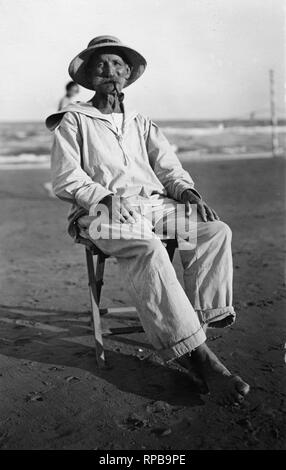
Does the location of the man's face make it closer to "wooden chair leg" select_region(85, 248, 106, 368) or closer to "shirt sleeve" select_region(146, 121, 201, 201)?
"shirt sleeve" select_region(146, 121, 201, 201)

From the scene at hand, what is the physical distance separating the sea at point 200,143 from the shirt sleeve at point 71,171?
47.4 feet

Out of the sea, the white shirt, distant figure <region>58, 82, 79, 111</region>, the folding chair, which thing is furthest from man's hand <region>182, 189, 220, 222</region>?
the sea

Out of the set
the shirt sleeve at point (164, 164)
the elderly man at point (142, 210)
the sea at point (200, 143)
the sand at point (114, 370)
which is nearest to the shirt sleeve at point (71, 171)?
the elderly man at point (142, 210)

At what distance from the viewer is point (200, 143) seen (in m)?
23.8

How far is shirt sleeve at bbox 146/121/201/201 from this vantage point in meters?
3.39

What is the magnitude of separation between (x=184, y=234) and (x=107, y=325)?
1118mm

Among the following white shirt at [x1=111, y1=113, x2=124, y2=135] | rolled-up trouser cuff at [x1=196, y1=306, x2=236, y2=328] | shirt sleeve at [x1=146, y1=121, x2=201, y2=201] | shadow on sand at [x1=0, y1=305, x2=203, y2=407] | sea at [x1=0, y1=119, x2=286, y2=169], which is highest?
white shirt at [x1=111, y1=113, x2=124, y2=135]

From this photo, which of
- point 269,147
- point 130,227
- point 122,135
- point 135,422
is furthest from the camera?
point 269,147

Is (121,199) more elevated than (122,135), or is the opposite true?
(122,135)

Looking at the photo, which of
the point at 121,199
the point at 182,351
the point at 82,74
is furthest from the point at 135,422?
the point at 82,74

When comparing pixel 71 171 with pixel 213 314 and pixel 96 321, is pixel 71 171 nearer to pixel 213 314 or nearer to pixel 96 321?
pixel 96 321

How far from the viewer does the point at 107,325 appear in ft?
12.4

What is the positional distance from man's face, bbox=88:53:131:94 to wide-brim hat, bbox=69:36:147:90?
0.08 m

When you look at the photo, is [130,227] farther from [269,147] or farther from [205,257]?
[269,147]
